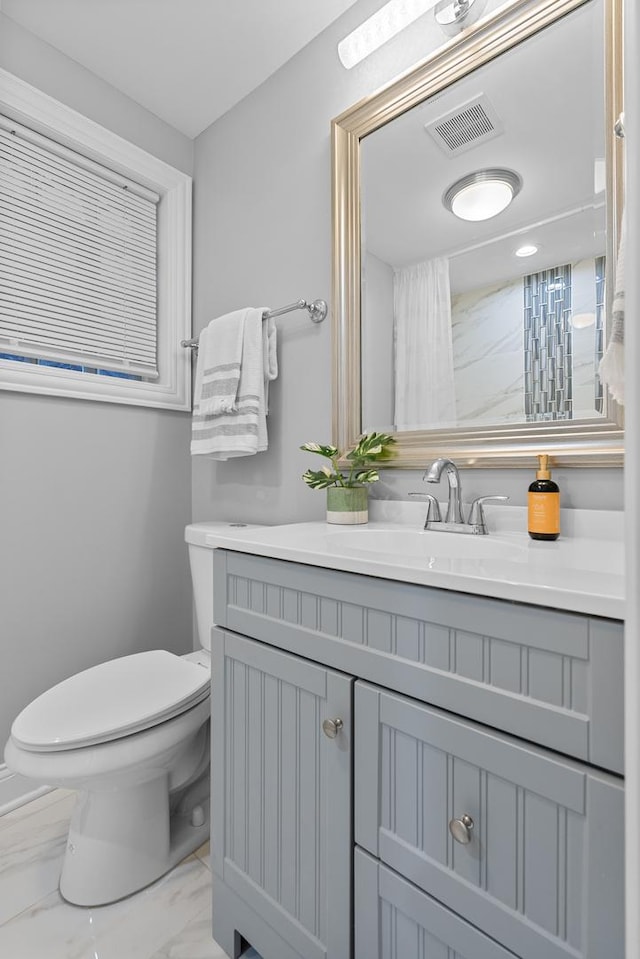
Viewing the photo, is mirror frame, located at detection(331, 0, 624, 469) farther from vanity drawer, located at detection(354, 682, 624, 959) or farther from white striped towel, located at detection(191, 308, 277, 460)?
vanity drawer, located at detection(354, 682, 624, 959)

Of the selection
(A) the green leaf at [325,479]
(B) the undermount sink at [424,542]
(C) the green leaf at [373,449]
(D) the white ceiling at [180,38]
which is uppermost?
(D) the white ceiling at [180,38]

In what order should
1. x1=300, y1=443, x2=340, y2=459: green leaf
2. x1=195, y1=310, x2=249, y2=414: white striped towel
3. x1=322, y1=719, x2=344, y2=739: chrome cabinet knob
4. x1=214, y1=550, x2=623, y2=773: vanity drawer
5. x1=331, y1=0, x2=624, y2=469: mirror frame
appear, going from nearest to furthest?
x1=214, y1=550, x2=623, y2=773: vanity drawer → x1=322, y1=719, x2=344, y2=739: chrome cabinet knob → x1=331, y1=0, x2=624, y2=469: mirror frame → x1=300, y1=443, x2=340, y2=459: green leaf → x1=195, y1=310, x2=249, y2=414: white striped towel

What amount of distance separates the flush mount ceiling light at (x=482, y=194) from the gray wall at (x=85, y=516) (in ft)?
4.01

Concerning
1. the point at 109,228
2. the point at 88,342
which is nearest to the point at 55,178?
the point at 109,228

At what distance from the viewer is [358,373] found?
4.59 feet

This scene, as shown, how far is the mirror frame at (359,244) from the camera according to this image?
97 cm

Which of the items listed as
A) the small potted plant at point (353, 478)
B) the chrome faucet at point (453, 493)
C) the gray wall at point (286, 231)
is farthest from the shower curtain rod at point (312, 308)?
the chrome faucet at point (453, 493)

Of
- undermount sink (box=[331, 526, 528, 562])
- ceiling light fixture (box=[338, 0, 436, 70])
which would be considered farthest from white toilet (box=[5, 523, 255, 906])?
ceiling light fixture (box=[338, 0, 436, 70])

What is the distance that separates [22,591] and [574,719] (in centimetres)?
153

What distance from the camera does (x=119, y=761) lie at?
1.05m

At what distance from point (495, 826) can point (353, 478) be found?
824 mm

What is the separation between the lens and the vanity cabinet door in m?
0.79

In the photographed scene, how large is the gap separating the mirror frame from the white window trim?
76 centimetres

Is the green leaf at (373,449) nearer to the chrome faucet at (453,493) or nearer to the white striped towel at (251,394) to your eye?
the chrome faucet at (453,493)
